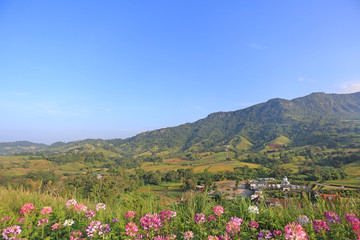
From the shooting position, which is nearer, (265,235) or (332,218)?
(265,235)

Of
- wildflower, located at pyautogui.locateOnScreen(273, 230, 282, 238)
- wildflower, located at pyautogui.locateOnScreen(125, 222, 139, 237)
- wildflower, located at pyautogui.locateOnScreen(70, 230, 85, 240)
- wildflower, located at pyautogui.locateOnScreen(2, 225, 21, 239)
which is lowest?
wildflower, located at pyautogui.locateOnScreen(273, 230, 282, 238)

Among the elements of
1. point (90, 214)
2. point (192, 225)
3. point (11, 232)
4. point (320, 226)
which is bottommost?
point (192, 225)

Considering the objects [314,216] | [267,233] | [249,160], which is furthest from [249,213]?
[249,160]

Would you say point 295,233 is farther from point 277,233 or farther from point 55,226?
point 55,226

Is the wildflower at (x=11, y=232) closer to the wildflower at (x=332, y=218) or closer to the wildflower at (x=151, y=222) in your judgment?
the wildflower at (x=151, y=222)

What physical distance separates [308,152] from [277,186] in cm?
6703

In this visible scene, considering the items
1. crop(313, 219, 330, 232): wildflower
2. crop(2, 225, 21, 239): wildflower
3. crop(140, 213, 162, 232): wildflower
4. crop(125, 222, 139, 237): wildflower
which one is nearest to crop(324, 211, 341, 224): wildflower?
crop(313, 219, 330, 232): wildflower

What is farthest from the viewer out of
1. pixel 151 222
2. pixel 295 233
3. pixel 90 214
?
pixel 90 214

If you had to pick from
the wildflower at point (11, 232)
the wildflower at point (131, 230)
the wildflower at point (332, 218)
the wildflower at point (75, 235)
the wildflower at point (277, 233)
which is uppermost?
the wildflower at point (11, 232)

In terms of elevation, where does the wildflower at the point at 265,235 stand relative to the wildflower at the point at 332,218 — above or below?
below

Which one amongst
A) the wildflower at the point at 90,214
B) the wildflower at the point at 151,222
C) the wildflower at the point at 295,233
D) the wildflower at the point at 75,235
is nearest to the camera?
the wildflower at the point at 295,233

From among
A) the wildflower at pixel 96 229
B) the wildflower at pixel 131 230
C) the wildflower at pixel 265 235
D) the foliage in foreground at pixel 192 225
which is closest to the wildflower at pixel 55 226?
the foliage in foreground at pixel 192 225

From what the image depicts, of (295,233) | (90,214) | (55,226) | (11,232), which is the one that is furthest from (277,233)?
(11,232)

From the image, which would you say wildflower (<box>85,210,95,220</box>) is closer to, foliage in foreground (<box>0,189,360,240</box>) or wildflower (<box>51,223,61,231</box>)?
foliage in foreground (<box>0,189,360,240</box>)
